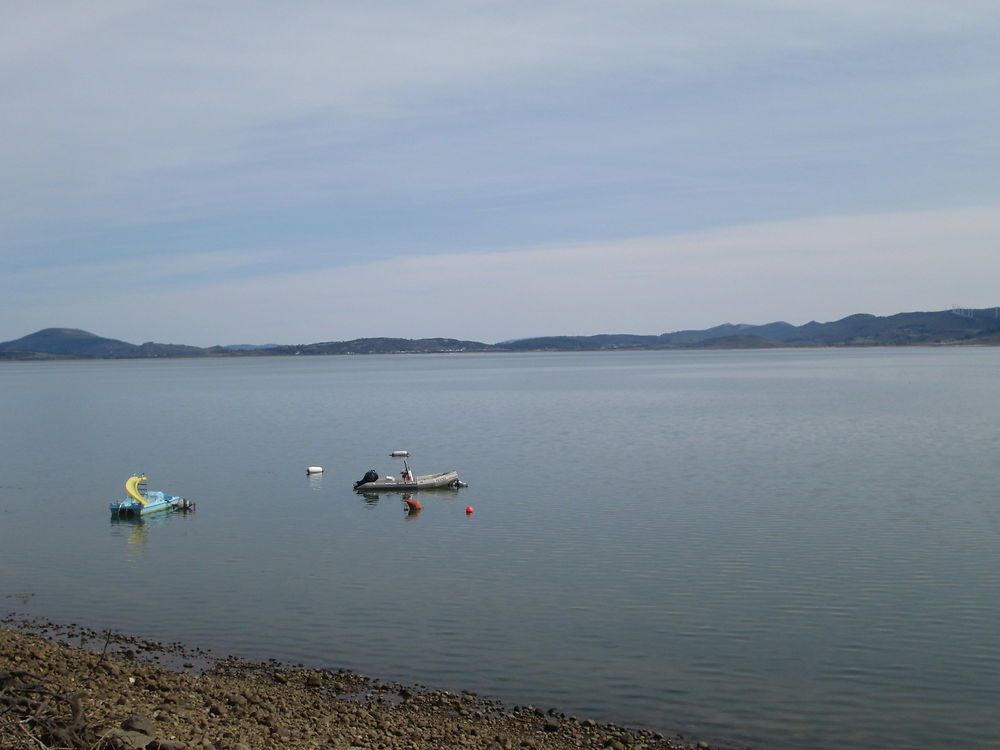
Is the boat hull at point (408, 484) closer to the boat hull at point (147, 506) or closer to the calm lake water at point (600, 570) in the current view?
the calm lake water at point (600, 570)

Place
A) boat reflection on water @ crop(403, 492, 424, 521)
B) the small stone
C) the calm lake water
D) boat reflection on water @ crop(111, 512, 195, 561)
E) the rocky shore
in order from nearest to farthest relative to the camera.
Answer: the rocky shore → the small stone → the calm lake water → boat reflection on water @ crop(111, 512, 195, 561) → boat reflection on water @ crop(403, 492, 424, 521)

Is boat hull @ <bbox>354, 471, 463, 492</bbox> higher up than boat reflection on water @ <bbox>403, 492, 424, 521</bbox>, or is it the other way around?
boat hull @ <bbox>354, 471, 463, 492</bbox>

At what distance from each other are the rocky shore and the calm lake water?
0.71m

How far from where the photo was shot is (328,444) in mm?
46281

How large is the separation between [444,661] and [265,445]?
34.0m

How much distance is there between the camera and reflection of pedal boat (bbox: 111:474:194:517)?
2784 centimetres

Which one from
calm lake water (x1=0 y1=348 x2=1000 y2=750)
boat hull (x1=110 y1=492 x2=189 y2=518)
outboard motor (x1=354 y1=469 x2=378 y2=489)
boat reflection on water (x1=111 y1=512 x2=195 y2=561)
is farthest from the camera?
outboard motor (x1=354 y1=469 x2=378 y2=489)

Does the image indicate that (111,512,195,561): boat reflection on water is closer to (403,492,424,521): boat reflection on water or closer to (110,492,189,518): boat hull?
(110,492,189,518): boat hull

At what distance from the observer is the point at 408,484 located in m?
32.6

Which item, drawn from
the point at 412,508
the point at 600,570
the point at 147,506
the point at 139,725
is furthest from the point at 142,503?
the point at 139,725

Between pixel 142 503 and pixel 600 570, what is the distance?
15.9 meters

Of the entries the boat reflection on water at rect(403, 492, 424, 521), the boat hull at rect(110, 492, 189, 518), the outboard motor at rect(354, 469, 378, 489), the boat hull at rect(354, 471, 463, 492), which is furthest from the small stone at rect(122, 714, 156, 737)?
the outboard motor at rect(354, 469, 378, 489)

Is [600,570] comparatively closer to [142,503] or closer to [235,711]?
[235,711]

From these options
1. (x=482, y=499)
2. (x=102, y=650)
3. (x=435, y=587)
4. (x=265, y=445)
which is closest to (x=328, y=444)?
(x=265, y=445)
